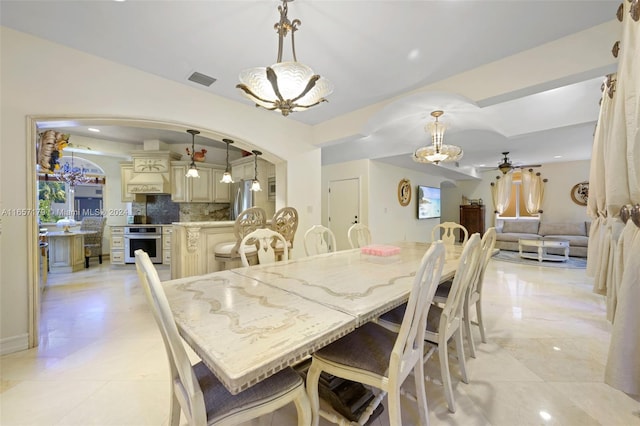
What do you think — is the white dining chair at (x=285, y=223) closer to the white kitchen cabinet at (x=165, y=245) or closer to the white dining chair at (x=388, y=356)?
the white dining chair at (x=388, y=356)

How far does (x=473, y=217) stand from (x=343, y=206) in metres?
4.92

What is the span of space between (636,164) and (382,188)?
468cm

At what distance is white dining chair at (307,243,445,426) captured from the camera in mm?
998

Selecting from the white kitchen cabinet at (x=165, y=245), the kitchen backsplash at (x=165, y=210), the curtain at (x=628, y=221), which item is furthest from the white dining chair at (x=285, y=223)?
the kitchen backsplash at (x=165, y=210)

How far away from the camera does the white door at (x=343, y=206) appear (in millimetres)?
5609

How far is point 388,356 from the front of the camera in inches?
45.2

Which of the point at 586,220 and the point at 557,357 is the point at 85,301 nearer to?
the point at 557,357

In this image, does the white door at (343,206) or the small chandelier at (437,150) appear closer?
the small chandelier at (437,150)

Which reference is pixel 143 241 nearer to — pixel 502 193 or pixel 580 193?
pixel 502 193

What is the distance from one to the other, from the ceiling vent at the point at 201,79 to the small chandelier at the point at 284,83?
4.32ft

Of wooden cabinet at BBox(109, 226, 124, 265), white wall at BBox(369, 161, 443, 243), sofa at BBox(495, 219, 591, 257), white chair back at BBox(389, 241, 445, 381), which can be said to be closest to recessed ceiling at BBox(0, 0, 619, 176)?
white chair back at BBox(389, 241, 445, 381)

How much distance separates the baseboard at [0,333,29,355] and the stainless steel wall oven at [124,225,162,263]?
3.08m

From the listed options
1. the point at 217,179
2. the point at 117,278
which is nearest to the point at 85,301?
the point at 117,278

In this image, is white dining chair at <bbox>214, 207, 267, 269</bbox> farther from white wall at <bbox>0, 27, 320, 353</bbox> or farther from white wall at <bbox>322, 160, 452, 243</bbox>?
white wall at <bbox>322, 160, 452, 243</bbox>
